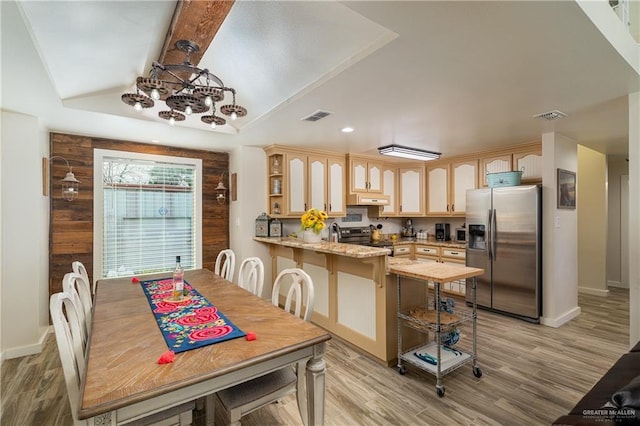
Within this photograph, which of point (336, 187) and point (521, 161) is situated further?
point (336, 187)

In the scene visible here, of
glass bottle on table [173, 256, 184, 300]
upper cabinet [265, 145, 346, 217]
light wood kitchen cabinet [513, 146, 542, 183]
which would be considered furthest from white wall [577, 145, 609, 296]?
glass bottle on table [173, 256, 184, 300]

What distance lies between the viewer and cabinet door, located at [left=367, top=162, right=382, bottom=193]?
5223 mm

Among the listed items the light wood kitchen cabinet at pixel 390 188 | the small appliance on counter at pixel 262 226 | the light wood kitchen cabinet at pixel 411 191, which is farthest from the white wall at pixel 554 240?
the small appliance on counter at pixel 262 226

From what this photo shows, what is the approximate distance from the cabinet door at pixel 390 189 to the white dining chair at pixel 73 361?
460cm

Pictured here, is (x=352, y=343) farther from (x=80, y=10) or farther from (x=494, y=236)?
(x=80, y=10)

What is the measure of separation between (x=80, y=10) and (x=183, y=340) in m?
1.78

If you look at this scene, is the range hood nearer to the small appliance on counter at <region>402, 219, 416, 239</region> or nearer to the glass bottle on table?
the small appliance on counter at <region>402, 219, 416, 239</region>

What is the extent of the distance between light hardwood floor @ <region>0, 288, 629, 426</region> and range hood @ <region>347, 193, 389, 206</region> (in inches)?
92.3

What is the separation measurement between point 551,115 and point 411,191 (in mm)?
2855

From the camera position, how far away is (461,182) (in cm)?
499

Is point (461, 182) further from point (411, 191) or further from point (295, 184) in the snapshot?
point (295, 184)

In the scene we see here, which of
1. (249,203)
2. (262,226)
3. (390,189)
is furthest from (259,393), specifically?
(390,189)

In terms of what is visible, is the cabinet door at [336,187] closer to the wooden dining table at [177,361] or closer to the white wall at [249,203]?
the white wall at [249,203]

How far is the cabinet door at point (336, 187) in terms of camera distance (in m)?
4.74
